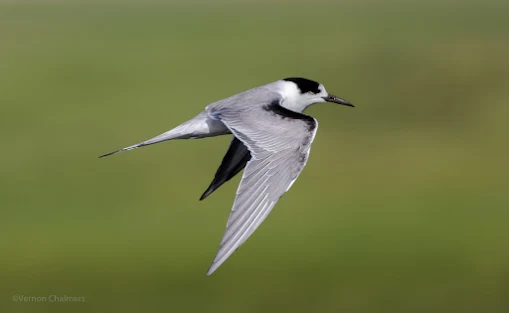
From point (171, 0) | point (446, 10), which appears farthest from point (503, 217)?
point (171, 0)

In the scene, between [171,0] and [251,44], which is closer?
[251,44]

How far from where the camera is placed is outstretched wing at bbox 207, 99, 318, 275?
6.76m

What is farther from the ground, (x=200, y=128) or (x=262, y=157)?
(x=262, y=157)

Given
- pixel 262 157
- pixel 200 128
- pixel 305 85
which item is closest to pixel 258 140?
pixel 262 157

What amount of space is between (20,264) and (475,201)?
7944 mm

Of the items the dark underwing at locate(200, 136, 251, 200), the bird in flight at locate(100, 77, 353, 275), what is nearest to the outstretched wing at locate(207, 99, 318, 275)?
the bird in flight at locate(100, 77, 353, 275)

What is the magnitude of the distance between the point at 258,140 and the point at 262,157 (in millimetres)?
254

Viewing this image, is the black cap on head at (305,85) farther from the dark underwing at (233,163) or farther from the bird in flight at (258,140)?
the dark underwing at (233,163)

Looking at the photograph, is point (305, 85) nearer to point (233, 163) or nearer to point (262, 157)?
point (233, 163)

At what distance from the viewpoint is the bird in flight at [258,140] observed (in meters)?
6.86

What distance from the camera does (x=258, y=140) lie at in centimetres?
782

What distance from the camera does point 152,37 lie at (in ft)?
153

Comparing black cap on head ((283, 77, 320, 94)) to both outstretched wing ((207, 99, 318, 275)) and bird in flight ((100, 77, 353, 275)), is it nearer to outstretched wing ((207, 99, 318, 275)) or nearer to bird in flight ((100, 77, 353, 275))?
bird in flight ((100, 77, 353, 275))

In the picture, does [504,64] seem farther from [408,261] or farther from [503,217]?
[408,261]
